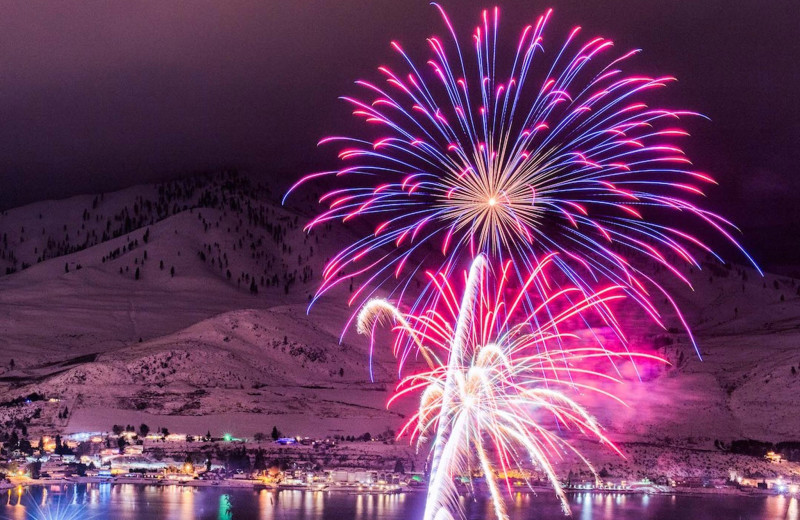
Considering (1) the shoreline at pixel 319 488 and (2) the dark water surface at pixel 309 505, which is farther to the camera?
(1) the shoreline at pixel 319 488

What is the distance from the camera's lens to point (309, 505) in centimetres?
10181

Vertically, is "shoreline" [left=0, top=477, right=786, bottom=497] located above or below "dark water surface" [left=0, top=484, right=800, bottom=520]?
above

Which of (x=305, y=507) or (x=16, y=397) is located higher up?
(x=16, y=397)

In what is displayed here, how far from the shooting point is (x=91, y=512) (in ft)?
309

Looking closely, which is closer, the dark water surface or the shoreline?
the dark water surface

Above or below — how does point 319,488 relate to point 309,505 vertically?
above

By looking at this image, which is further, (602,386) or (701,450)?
(602,386)

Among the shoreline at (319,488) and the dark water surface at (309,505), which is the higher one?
the shoreline at (319,488)

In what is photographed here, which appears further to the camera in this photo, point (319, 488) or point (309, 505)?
point (319, 488)

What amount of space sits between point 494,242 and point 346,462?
8838 cm

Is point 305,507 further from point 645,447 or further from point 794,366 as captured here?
point 794,366

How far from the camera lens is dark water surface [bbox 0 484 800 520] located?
9347 centimetres

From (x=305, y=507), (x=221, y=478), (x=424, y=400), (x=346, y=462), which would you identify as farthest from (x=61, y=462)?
(x=424, y=400)

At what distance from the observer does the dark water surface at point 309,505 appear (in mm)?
93469
